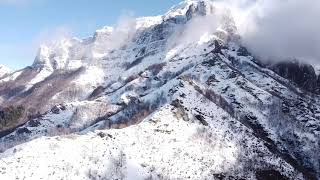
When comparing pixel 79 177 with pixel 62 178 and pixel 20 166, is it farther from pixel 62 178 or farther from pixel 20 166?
pixel 20 166

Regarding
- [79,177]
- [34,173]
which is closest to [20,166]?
[34,173]

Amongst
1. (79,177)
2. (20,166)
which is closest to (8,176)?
(20,166)

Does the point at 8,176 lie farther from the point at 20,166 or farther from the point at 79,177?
the point at 79,177

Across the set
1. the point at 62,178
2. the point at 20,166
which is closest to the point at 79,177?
the point at 62,178

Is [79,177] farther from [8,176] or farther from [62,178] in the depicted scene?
[8,176]
